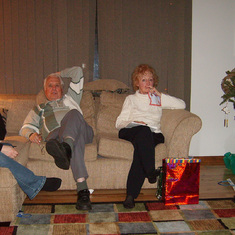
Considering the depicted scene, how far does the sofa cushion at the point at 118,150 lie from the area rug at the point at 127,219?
0.40 metres

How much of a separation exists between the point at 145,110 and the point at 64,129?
0.82m

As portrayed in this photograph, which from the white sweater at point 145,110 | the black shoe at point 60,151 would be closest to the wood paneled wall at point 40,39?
the white sweater at point 145,110

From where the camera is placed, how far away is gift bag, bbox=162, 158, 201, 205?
7.49 feet

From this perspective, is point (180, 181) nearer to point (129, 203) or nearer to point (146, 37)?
point (129, 203)

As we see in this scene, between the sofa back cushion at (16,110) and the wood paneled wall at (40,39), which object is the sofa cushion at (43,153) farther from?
the wood paneled wall at (40,39)

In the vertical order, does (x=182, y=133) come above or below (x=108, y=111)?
below

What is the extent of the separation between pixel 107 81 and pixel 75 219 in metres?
1.61

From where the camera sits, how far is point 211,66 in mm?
3713

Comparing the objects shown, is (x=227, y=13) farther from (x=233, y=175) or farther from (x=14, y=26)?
(x=14, y=26)

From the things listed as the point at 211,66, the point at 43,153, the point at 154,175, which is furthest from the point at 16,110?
the point at 211,66

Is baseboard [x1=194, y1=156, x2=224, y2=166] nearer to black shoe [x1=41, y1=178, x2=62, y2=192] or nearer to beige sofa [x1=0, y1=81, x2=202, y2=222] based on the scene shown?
beige sofa [x1=0, y1=81, x2=202, y2=222]

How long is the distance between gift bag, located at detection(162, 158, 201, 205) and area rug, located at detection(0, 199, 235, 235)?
65 mm

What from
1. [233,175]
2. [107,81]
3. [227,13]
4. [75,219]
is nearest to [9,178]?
[75,219]

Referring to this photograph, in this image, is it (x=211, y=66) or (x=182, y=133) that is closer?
(x=182, y=133)
